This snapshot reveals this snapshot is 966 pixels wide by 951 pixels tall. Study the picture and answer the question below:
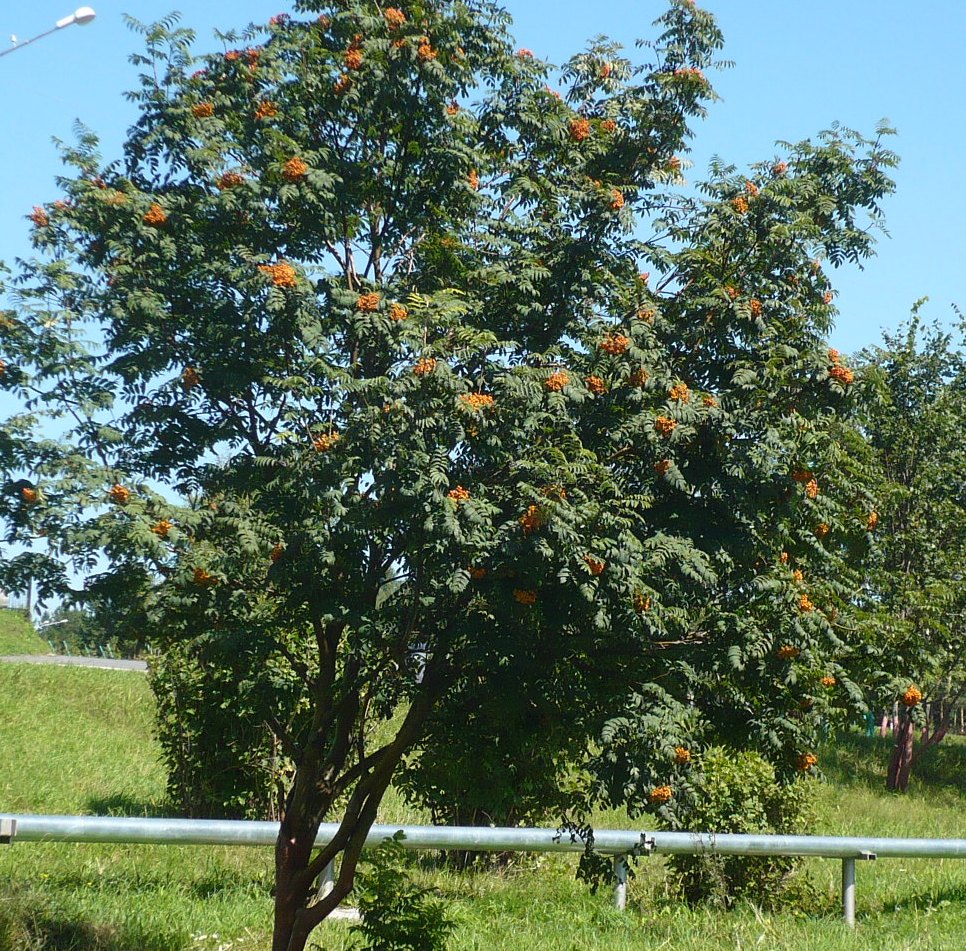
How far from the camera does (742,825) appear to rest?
10078 mm

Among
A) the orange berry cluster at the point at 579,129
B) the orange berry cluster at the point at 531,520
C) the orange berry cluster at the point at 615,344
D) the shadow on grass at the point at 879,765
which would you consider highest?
the orange berry cluster at the point at 579,129

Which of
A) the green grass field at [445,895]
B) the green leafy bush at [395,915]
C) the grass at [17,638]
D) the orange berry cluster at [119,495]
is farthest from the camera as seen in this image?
the grass at [17,638]

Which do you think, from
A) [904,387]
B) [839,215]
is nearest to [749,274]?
[839,215]

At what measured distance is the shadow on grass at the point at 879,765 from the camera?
24719mm

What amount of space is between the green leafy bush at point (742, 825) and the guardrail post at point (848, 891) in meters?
0.49

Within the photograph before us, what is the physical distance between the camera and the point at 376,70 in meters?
5.98

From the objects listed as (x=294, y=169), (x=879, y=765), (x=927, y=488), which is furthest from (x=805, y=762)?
(x=879, y=765)

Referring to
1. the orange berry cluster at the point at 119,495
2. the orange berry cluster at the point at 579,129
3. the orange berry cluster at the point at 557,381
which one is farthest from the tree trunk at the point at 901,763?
the orange berry cluster at the point at 119,495

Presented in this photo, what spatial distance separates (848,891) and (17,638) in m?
37.2

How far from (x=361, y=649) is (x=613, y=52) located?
3.63 metres

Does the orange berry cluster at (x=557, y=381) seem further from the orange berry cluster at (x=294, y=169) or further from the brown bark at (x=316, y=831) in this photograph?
the brown bark at (x=316, y=831)

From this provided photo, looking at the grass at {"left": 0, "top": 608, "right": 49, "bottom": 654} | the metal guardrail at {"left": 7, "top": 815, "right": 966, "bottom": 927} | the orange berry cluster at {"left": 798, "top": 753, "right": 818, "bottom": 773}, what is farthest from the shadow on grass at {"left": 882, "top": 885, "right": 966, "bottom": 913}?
the grass at {"left": 0, "top": 608, "right": 49, "bottom": 654}

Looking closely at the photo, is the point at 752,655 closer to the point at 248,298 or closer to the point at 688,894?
the point at 248,298

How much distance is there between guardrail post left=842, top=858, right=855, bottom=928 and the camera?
30.9 ft
